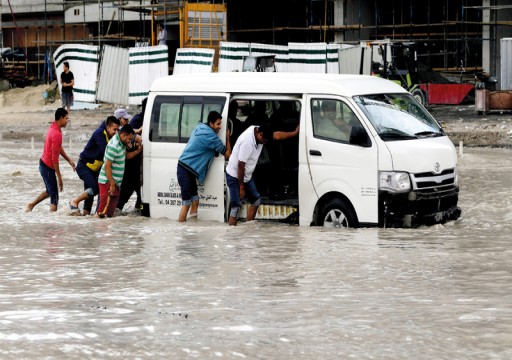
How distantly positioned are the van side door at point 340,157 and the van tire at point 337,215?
0.04 m

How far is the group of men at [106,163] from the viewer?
49.0ft

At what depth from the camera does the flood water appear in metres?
7.99

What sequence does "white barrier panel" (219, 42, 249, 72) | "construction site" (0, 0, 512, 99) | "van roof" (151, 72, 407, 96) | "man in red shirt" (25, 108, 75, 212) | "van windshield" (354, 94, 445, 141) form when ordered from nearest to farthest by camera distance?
1. "van windshield" (354, 94, 445, 141)
2. "van roof" (151, 72, 407, 96)
3. "man in red shirt" (25, 108, 75, 212)
4. "construction site" (0, 0, 512, 99)
5. "white barrier panel" (219, 42, 249, 72)

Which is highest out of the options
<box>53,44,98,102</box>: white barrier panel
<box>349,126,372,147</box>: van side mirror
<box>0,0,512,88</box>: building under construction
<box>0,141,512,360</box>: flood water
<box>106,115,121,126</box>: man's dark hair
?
<box>0,0,512,88</box>: building under construction

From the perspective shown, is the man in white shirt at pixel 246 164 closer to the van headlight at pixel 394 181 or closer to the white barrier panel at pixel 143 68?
the van headlight at pixel 394 181

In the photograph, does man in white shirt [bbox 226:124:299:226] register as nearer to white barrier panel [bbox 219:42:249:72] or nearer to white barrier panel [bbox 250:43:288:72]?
white barrier panel [bbox 219:42:249:72]

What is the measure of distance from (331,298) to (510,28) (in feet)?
119

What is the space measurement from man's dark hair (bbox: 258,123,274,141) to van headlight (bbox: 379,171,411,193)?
1.66m

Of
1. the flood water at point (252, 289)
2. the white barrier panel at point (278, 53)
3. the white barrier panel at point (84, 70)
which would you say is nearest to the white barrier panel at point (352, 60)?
the white barrier panel at point (278, 53)

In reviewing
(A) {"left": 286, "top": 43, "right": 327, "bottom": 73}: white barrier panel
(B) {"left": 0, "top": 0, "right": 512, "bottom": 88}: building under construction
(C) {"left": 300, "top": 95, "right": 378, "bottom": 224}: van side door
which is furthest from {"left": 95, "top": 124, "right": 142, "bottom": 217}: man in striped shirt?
(A) {"left": 286, "top": 43, "right": 327, "bottom": 73}: white barrier panel

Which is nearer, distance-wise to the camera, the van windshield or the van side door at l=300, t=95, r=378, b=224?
the van side door at l=300, t=95, r=378, b=224

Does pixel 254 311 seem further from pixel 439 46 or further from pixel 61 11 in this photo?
pixel 61 11

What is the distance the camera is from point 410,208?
43.5 ft

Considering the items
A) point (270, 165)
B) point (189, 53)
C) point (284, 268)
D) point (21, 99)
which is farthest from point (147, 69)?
point (284, 268)
